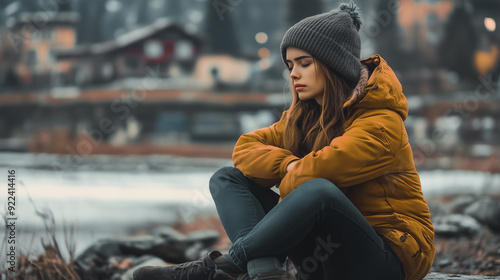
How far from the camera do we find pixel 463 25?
17.3 feet

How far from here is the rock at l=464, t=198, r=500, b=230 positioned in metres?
3.43

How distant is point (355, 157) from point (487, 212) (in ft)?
8.52

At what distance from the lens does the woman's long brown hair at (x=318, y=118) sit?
4.84 ft

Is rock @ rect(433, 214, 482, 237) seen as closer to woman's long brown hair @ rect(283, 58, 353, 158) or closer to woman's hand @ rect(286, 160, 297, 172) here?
woman's long brown hair @ rect(283, 58, 353, 158)

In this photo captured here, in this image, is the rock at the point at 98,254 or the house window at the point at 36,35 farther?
the house window at the point at 36,35

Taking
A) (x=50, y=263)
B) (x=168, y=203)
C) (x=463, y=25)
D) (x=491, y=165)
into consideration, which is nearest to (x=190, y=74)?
(x=168, y=203)

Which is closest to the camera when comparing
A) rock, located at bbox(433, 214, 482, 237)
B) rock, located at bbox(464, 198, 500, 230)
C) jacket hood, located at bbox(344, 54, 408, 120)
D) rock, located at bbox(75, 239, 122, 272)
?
jacket hood, located at bbox(344, 54, 408, 120)

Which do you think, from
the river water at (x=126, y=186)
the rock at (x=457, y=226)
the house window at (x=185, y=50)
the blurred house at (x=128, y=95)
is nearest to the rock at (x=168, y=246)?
the river water at (x=126, y=186)

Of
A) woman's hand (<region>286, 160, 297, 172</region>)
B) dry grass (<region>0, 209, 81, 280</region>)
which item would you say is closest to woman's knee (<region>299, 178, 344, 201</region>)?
woman's hand (<region>286, 160, 297, 172</region>)

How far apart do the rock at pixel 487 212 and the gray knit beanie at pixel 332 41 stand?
7.84ft

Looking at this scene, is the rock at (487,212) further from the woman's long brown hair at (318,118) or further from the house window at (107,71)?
the house window at (107,71)

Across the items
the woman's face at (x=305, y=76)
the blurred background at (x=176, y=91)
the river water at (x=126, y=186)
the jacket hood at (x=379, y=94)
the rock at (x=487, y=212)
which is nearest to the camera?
the jacket hood at (x=379, y=94)

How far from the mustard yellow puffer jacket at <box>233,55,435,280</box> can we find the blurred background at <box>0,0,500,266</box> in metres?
3.43

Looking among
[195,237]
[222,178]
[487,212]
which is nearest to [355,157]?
[222,178]
